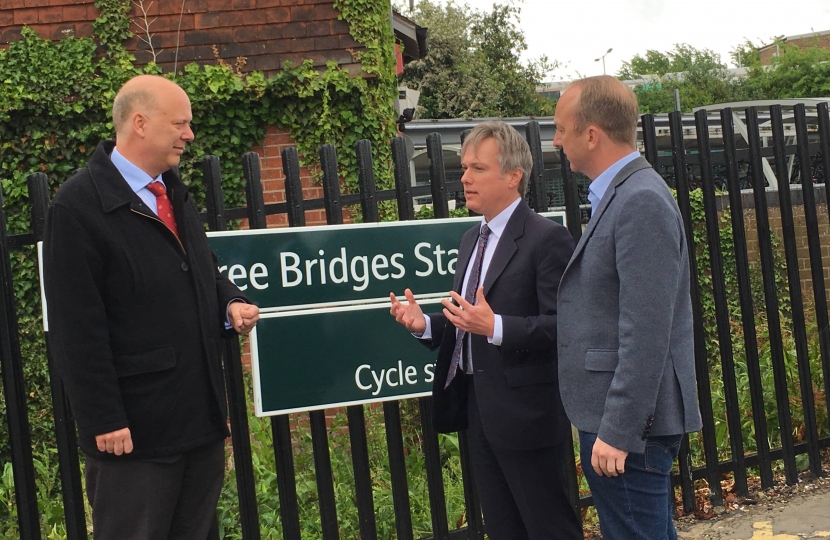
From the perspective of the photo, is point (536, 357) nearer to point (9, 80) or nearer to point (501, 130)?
point (501, 130)

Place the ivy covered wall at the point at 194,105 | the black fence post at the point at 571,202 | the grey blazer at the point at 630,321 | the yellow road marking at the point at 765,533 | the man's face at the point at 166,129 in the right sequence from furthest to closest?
the ivy covered wall at the point at 194,105 < the black fence post at the point at 571,202 < the yellow road marking at the point at 765,533 < the man's face at the point at 166,129 < the grey blazer at the point at 630,321

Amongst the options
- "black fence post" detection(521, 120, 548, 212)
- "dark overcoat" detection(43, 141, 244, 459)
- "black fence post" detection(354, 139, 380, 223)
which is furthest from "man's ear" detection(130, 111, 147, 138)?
"black fence post" detection(521, 120, 548, 212)

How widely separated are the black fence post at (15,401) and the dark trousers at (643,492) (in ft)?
7.28

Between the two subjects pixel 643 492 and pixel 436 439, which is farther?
pixel 436 439

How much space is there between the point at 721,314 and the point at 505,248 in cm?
198

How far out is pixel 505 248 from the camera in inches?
110

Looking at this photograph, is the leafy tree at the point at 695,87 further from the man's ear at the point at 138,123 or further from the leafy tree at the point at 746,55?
the man's ear at the point at 138,123

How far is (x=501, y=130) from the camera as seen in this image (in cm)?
289

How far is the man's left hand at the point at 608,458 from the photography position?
2.17 meters

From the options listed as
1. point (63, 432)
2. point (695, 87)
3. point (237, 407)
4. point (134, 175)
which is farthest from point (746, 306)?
point (695, 87)

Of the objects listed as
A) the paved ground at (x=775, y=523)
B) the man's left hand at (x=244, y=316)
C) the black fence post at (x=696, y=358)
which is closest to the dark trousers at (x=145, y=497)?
the man's left hand at (x=244, y=316)

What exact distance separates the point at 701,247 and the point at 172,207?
33.4 feet

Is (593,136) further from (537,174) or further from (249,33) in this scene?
(249,33)

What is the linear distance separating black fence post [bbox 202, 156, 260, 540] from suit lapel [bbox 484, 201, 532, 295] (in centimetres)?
119
